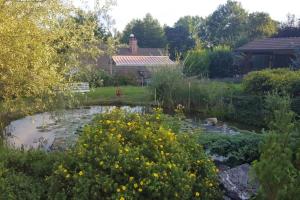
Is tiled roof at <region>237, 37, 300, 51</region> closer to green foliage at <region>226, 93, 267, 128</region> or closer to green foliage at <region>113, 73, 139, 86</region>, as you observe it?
green foliage at <region>113, 73, 139, 86</region>

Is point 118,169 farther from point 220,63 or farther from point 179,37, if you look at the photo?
point 179,37

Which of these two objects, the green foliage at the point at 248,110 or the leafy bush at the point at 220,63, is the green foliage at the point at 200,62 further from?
the green foliage at the point at 248,110

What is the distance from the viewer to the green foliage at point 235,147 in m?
5.78

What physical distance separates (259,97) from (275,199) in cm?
1060

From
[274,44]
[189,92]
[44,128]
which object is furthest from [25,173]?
[274,44]

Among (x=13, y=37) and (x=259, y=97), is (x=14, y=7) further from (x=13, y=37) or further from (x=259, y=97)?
(x=259, y=97)

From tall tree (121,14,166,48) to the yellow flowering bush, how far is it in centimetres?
5007

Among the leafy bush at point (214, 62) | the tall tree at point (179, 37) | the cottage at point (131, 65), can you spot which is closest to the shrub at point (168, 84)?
the cottage at point (131, 65)

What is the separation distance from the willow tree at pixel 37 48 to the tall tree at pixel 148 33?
151 ft

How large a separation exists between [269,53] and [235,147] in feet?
76.1

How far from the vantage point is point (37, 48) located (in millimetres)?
6551

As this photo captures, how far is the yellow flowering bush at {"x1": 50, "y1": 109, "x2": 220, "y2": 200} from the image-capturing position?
393 centimetres

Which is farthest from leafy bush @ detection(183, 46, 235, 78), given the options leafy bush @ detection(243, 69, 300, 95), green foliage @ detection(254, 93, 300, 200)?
green foliage @ detection(254, 93, 300, 200)

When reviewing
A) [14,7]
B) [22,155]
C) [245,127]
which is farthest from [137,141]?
[245,127]
